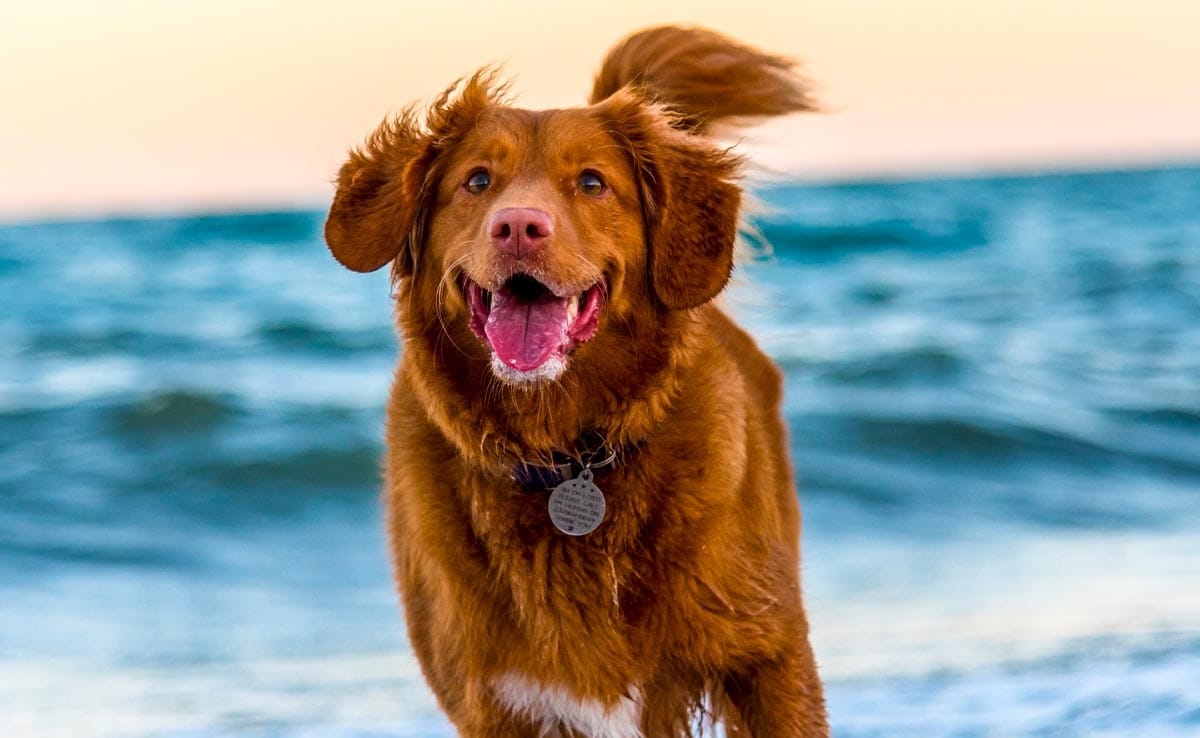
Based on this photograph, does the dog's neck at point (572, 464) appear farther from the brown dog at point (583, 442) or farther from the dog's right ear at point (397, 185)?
the dog's right ear at point (397, 185)

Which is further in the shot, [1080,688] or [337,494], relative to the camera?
[337,494]

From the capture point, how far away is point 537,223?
333cm

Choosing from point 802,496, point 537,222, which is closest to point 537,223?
point 537,222

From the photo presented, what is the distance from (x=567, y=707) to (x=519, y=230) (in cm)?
117

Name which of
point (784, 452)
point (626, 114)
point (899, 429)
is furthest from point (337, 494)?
point (626, 114)

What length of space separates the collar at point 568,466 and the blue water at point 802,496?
1.30 m

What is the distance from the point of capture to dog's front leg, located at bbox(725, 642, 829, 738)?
3711 mm

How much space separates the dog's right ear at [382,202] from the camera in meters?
3.78

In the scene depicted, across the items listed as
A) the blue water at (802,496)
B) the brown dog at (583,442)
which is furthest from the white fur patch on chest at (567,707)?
the blue water at (802,496)

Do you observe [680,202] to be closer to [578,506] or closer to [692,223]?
[692,223]

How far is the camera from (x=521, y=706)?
3682 mm

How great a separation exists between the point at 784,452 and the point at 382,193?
56.9 inches

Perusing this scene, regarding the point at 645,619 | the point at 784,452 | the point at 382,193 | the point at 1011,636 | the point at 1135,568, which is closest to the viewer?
the point at 645,619

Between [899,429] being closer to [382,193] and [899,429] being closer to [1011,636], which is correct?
[1011,636]
